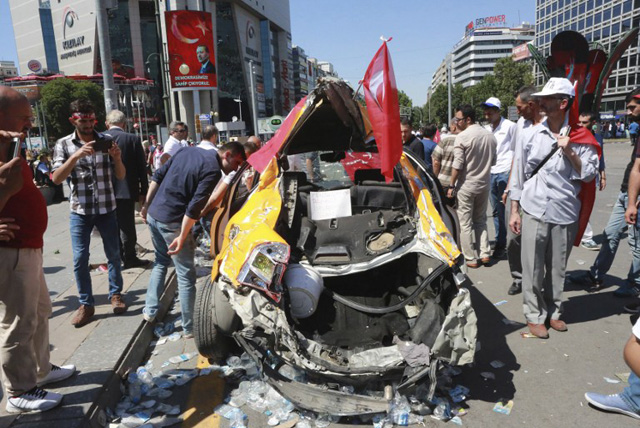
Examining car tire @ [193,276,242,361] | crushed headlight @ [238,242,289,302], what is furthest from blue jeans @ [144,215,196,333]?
crushed headlight @ [238,242,289,302]

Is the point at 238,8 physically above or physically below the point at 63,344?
above

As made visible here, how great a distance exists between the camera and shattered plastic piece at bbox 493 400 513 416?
2.81 m

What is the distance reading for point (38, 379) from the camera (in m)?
2.82

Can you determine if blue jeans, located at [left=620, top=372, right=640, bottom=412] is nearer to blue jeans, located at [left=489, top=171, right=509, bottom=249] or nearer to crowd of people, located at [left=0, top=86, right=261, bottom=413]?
crowd of people, located at [left=0, top=86, right=261, bottom=413]

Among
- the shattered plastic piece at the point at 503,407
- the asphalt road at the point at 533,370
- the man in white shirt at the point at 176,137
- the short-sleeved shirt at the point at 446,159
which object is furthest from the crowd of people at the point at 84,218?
the short-sleeved shirt at the point at 446,159

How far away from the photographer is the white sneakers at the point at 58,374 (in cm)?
290

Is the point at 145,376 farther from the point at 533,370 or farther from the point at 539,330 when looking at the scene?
the point at 539,330

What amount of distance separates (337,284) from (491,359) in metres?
1.39

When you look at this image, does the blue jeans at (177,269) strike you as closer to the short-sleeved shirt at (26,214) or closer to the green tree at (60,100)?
the short-sleeved shirt at (26,214)

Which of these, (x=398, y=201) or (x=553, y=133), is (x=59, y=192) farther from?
(x=553, y=133)

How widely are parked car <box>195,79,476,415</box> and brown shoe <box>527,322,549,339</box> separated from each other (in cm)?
114

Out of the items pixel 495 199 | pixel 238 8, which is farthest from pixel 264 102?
pixel 495 199

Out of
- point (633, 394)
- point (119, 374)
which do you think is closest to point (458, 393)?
point (633, 394)

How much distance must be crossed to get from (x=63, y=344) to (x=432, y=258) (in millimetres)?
3105
